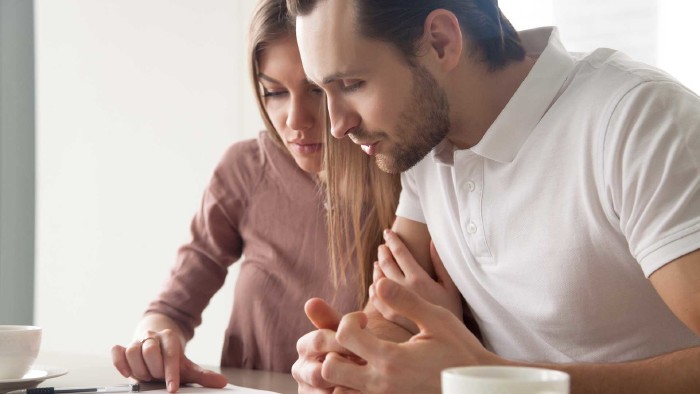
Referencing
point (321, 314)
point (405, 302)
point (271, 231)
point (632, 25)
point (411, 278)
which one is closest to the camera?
point (405, 302)

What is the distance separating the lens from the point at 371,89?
1354 mm

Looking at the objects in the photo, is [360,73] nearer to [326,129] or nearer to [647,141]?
[326,129]

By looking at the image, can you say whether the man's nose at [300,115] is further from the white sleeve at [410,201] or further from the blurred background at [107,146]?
the blurred background at [107,146]

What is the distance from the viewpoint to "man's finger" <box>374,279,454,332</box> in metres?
1.03

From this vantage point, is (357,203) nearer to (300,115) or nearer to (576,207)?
(300,115)

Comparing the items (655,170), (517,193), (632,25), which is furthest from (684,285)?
(632,25)

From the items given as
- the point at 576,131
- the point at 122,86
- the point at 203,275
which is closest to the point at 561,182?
the point at 576,131

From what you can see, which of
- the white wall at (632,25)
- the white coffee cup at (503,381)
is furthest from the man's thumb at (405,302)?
the white wall at (632,25)

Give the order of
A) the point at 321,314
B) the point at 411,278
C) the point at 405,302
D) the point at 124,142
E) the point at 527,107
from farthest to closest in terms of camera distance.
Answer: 1. the point at 124,142
2. the point at 411,278
3. the point at 527,107
4. the point at 321,314
5. the point at 405,302

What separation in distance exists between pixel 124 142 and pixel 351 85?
2162 mm

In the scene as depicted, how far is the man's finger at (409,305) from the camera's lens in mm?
1032

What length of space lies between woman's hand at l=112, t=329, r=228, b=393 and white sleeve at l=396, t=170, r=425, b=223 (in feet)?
1.44

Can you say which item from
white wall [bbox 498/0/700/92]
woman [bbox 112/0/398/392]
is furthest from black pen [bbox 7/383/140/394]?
white wall [bbox 498/0/700/92]

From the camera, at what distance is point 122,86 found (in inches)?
133
